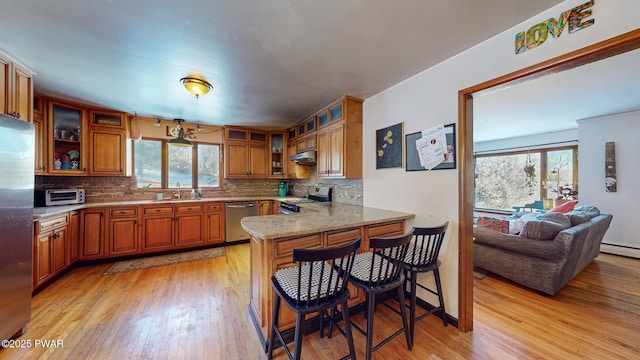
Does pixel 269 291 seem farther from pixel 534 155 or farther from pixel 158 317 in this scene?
pixel 534 155

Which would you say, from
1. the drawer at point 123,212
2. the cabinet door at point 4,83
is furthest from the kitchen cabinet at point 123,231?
the cabinet door at point 4,83

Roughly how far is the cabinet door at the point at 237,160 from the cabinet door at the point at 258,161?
103mm

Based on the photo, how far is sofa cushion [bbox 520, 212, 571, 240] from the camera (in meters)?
2.48

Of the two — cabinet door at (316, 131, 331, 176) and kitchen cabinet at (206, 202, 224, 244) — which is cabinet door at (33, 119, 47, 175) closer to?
kitchen cabinet at (206, 202, 224, 244)

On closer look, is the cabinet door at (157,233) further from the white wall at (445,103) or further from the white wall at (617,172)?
the white wall at (617,172)

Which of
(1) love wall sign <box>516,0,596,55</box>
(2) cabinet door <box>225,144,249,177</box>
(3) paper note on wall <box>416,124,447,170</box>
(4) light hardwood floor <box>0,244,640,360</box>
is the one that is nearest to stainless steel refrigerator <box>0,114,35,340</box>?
(4) light hardwood floor <box>0,244,640,360</box>

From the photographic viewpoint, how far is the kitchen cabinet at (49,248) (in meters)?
2.40

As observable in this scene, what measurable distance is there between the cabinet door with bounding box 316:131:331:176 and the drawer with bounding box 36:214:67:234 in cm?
340

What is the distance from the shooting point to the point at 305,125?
4066 millimetres

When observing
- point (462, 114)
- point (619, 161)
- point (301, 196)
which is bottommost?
point (301, 196)

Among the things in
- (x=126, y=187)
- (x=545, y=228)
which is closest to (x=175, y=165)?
(x=126, y=187)

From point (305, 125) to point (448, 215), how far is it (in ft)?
9.37

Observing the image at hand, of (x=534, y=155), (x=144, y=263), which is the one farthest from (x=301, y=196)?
(x=534, y=155)

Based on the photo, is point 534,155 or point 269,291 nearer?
point 269,291
